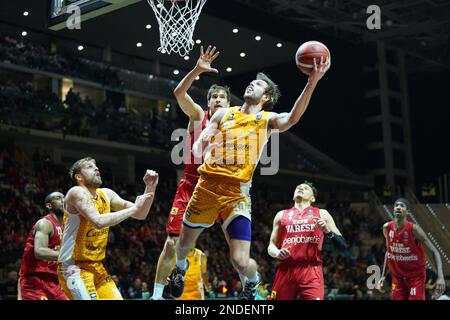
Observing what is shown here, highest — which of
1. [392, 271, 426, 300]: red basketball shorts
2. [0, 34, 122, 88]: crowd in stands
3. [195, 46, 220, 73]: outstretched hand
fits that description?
[0, 34, 122, 88]: crowd in stands

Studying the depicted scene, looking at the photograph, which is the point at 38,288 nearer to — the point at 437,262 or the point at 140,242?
the point at 437,262

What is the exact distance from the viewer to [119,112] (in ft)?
75.3

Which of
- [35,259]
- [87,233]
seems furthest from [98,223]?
[35,259]

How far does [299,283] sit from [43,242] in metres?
2.87

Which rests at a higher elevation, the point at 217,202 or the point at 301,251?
the point at 217,202

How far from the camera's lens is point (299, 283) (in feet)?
24.2

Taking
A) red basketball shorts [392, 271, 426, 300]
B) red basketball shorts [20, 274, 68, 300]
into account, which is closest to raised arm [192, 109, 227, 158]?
red basketball shorts [20, 274, 68, 300]

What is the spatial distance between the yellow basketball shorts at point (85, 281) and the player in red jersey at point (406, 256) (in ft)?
14.8

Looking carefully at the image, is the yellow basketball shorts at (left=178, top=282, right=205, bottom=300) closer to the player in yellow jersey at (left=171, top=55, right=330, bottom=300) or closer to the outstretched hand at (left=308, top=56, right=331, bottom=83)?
the player in yellow jersey at (left=171, top=55, right=330, bottom=300)

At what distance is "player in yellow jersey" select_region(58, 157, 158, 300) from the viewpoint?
5.66m

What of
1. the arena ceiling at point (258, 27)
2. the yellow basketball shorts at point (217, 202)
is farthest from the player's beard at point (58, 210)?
the arena ceiling at point (258, 27)

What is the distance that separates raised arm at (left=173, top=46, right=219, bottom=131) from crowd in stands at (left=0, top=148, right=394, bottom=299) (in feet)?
21.3

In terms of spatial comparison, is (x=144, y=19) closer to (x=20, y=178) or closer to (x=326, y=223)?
(x=20, y=178)
